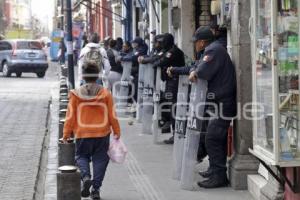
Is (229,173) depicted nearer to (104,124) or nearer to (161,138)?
(104,124)

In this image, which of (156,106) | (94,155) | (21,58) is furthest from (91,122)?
(21,58)

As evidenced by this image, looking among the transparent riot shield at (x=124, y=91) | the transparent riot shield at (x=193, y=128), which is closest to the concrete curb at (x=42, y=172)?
the transparent riot shield at (x=193, y=128)

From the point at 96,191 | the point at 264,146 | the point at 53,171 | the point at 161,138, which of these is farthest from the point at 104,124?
the point at 161,138

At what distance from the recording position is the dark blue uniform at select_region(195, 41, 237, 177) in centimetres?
817

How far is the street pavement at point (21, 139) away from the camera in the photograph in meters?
9.23

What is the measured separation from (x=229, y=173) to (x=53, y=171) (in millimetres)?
2781

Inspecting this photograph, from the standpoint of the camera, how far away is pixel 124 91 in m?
16.5

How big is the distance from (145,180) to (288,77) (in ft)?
11.7

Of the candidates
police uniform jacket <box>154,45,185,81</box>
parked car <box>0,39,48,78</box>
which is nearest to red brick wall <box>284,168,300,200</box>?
police uniform jacket <box>154,45,185,81</box>

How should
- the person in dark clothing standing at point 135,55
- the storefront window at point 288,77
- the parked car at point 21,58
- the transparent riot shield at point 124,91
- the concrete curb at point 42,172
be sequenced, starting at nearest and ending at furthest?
the storefront window at point 288,77, the concrete curb at point 42,172, the person in dark clothing standing at point 135,55, the transparent riot shield at point 124,91, the parked car at point 21,58

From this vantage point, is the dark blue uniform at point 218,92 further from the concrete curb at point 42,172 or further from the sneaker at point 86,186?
the concrete curb at point 42,172

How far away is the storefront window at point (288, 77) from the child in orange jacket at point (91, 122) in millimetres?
2244

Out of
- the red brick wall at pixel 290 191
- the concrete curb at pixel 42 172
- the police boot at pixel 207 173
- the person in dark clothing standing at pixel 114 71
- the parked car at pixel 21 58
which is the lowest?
the concrete curb at pixel 42 172

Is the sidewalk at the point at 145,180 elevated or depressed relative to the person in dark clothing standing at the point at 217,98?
depressed
